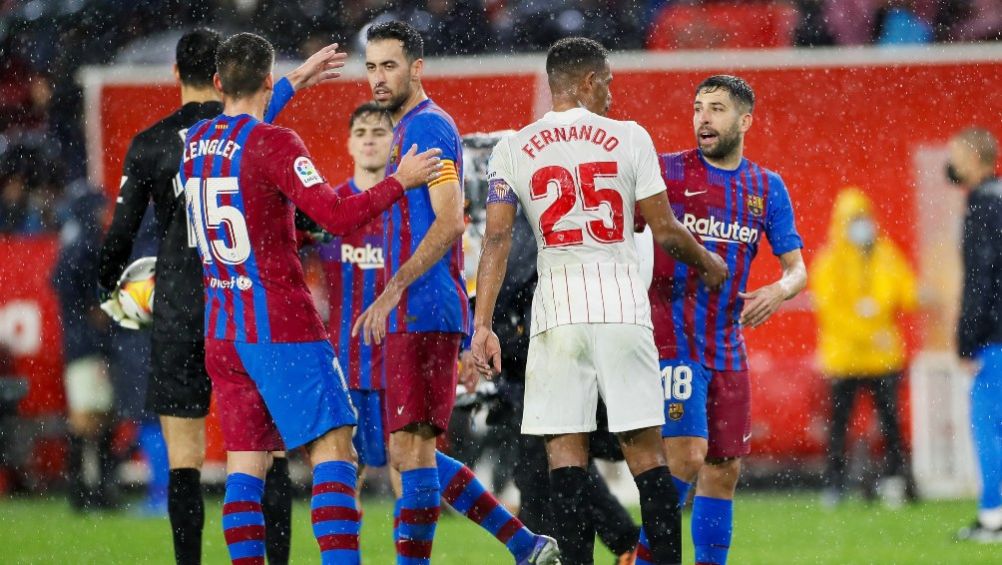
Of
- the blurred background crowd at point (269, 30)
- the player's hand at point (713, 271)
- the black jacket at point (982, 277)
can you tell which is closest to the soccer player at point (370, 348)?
the player's hand at point (713, 271)

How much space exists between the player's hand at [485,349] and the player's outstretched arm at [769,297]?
1067 mm

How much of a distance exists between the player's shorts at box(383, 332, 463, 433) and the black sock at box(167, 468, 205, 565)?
0.85 m

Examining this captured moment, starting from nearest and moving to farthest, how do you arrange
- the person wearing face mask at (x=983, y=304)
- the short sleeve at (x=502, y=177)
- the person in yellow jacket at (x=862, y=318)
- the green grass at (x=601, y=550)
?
the short sleeve at (x=502, y=177)
the green grass at (x=601, y=550)
the person wearing face mask at (x=983, y=304)
the person in yellow jacket at (x=862, y=318)

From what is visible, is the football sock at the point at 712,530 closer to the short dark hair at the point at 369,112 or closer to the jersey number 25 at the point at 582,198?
the jersey number 25 at the point at 582,198

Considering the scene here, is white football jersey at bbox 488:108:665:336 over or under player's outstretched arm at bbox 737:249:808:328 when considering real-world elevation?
over

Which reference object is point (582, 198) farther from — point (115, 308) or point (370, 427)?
point (115, 308)

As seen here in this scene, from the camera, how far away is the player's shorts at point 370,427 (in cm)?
706

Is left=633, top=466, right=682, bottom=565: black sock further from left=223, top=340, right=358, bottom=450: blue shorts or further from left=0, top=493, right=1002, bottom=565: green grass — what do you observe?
left=0, top=493, right=1002, bottom=565: green grass

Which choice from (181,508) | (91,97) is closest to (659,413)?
(181,508)

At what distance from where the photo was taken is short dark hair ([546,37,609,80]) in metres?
5.68

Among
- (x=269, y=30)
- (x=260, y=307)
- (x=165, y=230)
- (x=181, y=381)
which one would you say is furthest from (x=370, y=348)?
(x=269, y=30)

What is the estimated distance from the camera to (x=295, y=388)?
5551 mm

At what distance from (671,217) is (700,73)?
21.4ft

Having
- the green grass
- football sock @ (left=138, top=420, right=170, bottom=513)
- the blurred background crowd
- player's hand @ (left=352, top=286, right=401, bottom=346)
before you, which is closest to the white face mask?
the green grass
